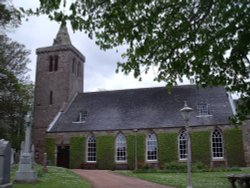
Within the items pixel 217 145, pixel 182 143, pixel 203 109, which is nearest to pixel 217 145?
pixel 217 145

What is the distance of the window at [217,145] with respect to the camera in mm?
31438

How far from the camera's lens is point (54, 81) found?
41.9 meters

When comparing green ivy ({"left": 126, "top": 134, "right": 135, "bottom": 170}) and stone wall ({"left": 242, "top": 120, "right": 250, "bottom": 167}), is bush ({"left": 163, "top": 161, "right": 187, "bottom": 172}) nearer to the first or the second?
green ivy ({"left": 126, "top": 134, "right": 135, "bottom": 170})

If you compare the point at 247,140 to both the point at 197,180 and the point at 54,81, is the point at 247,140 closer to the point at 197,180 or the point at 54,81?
the point at 197,180

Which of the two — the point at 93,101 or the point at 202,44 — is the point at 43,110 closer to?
the point at 93,101

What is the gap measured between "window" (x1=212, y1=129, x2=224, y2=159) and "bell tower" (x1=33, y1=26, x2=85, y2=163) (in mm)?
17795

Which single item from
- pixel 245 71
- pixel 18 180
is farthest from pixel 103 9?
pixel 18 180

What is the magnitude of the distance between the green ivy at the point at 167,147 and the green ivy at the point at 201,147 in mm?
1679

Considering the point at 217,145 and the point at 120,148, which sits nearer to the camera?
the point at 217,145

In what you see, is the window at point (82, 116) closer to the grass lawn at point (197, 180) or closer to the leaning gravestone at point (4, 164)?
the grass lawn at point (197, 180)

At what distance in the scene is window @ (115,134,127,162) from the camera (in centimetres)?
3409

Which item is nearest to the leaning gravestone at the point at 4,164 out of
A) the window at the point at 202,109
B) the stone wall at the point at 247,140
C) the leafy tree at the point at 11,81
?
the leafy tree at the point at 11,81

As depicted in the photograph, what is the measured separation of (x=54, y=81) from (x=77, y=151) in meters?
10.6

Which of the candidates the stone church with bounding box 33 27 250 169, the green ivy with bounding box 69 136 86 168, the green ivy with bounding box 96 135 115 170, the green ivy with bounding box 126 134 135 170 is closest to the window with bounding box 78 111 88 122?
the stone church with bounding box 33 27 250 169
